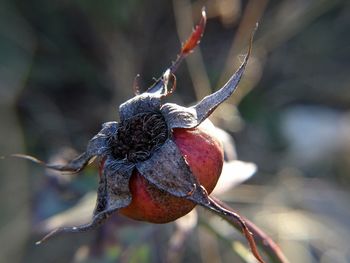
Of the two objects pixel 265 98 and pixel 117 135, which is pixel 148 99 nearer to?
pixel 117 135

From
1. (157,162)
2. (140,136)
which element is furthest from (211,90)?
(157,162)

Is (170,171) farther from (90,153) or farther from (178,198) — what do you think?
(90,153)

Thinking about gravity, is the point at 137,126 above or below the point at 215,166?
above

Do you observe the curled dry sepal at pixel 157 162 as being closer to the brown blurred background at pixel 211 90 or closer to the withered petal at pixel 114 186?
the withered petal at pixel 114 186

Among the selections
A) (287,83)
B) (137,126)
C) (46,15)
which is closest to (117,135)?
(137,126)

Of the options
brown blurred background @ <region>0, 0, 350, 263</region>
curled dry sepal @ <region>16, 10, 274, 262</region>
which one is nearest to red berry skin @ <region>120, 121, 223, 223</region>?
curled dry sepal @ <region>16, 10, 274, 262</region>

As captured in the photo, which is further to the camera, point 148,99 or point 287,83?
point 287,83

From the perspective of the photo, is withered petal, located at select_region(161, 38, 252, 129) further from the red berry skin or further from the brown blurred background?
the brown blurred background

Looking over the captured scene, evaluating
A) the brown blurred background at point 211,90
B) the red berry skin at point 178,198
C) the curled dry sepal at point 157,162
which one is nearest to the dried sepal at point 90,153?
the curled dry sepal at point 157,162
